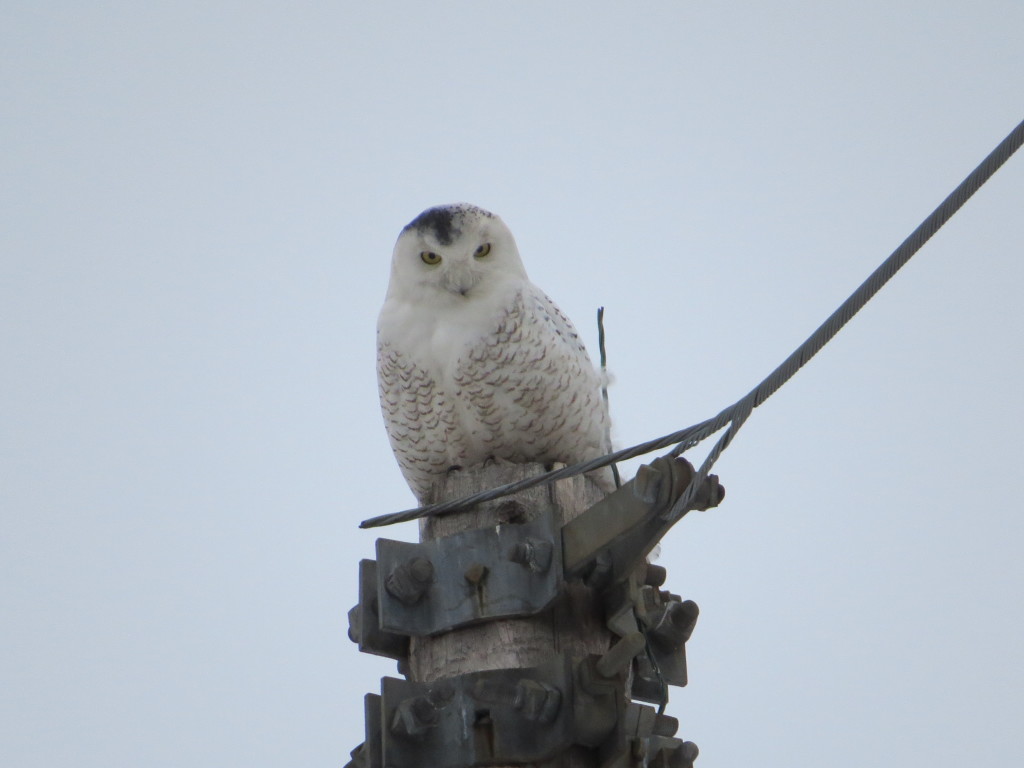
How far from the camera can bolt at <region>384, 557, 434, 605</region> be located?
3.05 meters

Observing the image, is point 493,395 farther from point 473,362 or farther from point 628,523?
point 628,523

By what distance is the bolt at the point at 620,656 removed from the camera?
285cm

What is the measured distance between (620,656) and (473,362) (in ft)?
4.49

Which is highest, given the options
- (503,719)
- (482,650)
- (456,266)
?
(456,266)

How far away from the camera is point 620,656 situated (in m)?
2.87

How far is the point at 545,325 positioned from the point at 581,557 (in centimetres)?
134

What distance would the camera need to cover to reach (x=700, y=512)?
9.47 feet

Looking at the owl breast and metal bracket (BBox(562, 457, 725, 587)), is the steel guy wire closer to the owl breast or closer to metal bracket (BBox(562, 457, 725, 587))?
metal bracket (BBox(562, 457, 725, 587))

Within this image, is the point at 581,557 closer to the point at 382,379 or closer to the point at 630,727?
the point at 630,727

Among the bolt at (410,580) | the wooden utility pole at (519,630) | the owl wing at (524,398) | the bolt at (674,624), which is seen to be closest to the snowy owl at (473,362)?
the owl wing at (524,398)

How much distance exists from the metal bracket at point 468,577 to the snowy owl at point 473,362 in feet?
3.06

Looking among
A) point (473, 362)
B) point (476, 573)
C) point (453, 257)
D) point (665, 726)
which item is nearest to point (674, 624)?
point (665, 726)

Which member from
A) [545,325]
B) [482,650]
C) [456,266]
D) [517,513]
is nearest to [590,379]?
[545,325]

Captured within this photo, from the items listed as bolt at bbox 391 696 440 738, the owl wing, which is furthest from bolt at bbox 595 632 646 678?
the owl wing
